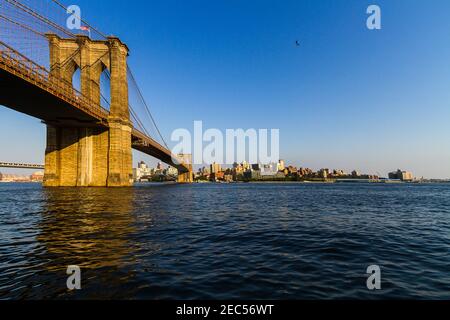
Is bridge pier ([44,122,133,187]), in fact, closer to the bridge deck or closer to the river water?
the bridge deck

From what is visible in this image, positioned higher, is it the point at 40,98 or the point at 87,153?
the point at 40,98

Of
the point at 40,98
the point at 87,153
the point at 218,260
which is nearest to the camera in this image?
the point at 218,260

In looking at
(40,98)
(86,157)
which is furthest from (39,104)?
(86,157)

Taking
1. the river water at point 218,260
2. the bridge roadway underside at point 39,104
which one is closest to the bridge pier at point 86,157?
the bridge roadway underside at point 39,104

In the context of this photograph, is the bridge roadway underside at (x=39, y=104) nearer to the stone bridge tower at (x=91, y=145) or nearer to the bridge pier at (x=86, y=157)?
the stone bridge tower at (x=91, y=145)

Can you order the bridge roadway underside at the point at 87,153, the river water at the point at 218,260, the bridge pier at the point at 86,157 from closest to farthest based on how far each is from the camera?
1. the river water at the point at 218,260
2. the bridge roadway underside at the point at 87,153
3. the bridge pier at the point at 86,157

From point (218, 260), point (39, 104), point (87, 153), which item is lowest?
point (218, 260)

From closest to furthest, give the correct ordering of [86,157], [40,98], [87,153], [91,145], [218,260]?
1. [218,260]
2. [40,98]
3. [86,157]
4. [87,153]
5. [91,145]

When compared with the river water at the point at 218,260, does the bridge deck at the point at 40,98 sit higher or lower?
higher

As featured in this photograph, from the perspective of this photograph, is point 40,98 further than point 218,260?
Yes

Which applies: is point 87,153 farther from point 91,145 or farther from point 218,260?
point 218,260
